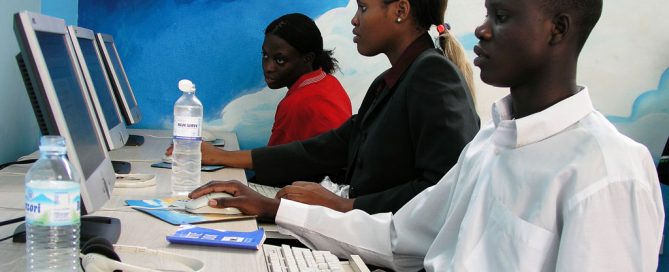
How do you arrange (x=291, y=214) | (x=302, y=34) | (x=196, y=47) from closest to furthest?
1. (x=291, y=214)
2. (x=302, y=34)
3. (x=196, y=47)

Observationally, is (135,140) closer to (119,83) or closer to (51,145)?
(119,83)

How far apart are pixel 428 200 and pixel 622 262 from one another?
0.59 m

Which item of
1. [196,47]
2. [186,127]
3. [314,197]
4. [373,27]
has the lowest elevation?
[314,197]

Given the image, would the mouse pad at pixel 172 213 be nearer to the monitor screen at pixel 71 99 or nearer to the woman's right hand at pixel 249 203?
the woman's right hand at pixel 249 203

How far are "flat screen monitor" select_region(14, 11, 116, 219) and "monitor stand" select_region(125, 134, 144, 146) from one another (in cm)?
153

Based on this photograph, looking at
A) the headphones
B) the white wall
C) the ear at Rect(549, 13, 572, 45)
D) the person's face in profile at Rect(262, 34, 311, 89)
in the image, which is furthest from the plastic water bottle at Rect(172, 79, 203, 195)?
the person's face in profile at Rect(262, 34, 311, 89)

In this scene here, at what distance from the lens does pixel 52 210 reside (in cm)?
95

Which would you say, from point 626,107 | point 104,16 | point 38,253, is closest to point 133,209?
point 38,253

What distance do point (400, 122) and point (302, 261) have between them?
0.75 metres

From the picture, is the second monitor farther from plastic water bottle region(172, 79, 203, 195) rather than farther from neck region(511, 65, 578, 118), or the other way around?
neck region(511, 65, 578, 118)

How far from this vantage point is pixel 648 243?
1058 millimetres

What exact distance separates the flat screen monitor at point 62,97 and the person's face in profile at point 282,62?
1840mm

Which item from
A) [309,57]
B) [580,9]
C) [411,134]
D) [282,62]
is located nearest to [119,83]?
[282,62]

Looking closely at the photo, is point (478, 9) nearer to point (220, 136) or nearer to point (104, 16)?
point (220, 136)
